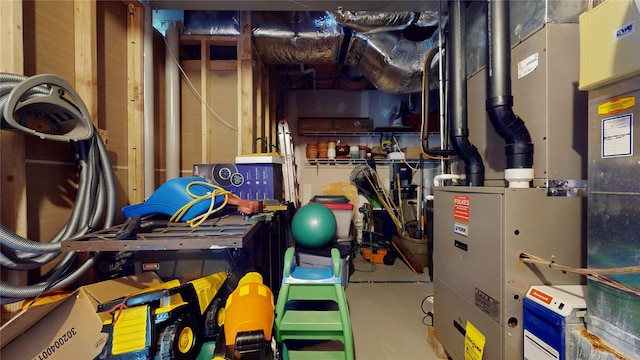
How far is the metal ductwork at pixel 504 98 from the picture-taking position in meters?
1.07

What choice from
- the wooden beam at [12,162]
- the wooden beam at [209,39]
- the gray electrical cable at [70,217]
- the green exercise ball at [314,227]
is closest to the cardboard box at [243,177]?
the green exercise ball at [314,227]

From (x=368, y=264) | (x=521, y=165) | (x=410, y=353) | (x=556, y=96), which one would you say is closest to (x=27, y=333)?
(x=410, y=353)

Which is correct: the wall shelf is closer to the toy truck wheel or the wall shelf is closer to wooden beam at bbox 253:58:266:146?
wooden beam at bbox 253:58:266:146

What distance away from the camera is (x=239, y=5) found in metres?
1.82

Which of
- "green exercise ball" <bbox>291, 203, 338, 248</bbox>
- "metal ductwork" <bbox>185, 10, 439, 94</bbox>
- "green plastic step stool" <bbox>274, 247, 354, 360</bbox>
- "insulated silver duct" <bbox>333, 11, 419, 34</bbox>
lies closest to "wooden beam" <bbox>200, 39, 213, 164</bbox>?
"metal ductwork" <bbox>185, 10, 439, 94</bbox>

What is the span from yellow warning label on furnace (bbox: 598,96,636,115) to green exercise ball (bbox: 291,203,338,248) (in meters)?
1.79

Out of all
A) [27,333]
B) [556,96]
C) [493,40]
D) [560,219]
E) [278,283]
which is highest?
[493,40]

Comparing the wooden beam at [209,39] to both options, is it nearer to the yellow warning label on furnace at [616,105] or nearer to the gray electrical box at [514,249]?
the gray electrical box at [514,249]

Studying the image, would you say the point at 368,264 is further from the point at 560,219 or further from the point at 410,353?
the point at 560,219

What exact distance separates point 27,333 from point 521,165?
2.31 m

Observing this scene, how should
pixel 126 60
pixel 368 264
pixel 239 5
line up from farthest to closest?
pixel 368 264
pixel 239 5
pixel 126 60

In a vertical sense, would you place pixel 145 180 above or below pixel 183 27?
below

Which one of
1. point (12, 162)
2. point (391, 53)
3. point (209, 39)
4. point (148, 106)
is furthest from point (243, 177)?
point (391, 53)

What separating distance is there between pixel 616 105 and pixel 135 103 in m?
2.52
